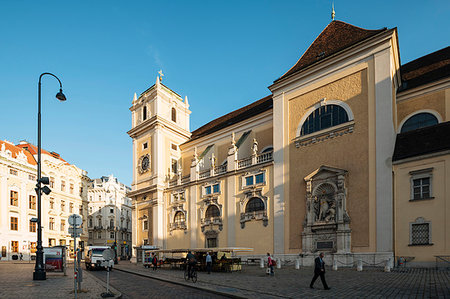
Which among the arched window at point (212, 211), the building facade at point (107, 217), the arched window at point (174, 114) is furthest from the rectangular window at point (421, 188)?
the building facade at point (107, 217)

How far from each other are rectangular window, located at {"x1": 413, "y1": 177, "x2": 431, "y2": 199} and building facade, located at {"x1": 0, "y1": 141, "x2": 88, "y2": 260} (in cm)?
3733

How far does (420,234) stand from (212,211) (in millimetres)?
19006

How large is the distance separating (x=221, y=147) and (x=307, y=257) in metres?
16.8

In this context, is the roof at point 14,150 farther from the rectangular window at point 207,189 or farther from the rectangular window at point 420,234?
the rectangular window at point 420,234

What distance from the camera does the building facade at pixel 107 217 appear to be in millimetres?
72688

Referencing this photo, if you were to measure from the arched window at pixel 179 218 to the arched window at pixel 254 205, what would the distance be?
9114 mm

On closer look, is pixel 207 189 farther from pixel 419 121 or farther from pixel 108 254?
pixel 108 254

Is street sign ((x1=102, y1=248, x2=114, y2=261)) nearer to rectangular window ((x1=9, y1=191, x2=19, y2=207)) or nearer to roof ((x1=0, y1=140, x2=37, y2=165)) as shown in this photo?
rectangular window ((x1=9, y1=191, x2=19, y2=207))

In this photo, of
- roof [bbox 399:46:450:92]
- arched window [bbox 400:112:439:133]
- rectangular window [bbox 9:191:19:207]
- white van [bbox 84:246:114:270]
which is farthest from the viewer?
rectangular window [bbox 9:191:19:207]

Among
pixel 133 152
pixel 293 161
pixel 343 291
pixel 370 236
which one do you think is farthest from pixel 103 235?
pixel 343 291

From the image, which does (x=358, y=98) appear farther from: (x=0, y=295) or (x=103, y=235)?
(x=103, y=235)

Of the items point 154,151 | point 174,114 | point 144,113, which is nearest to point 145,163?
point 154,151

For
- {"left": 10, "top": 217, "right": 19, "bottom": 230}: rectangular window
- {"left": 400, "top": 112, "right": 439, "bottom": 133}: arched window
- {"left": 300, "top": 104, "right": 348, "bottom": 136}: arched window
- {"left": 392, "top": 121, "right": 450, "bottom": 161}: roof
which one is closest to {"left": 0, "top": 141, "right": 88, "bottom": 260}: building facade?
{"left": 10, "top": 217, "right": 19, "bottom": 230}: rectangular window

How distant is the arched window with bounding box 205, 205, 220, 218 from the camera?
33.0m
